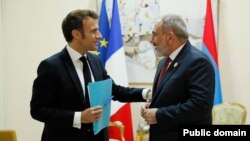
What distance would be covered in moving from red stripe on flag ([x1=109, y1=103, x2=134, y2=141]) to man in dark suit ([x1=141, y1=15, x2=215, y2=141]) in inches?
56.0

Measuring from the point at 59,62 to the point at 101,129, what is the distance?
1.62 feet

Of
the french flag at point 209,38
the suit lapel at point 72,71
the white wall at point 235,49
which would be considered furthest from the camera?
the white wall at point 235,49

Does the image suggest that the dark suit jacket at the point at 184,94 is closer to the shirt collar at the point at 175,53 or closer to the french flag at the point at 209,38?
the shirt collar at the point at 175,53

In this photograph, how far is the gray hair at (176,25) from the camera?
1975mm

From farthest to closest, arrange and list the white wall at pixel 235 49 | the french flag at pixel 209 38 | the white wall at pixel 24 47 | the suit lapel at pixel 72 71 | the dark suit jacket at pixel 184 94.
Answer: the white wall at pixel 24 47, the white wall at pixel 235 49, the french flag at pixel 209 38, the suit lapel at pixel 72 71, the dark suit jacket at pixel 184 94

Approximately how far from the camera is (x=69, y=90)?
1905 millimetres

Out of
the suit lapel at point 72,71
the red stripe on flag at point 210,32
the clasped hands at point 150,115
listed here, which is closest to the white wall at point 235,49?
the red stripe on flag at point 210,32

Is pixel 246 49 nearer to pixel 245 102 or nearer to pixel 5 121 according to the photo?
pixel 245 102

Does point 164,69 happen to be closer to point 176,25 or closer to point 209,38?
point 176,25

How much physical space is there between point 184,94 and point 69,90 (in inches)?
26.8

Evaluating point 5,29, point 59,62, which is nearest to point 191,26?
point 59,62

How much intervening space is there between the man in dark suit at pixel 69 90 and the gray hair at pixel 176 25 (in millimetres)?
466

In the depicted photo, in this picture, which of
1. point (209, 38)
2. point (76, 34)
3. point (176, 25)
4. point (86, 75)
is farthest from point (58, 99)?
point (209, 38)

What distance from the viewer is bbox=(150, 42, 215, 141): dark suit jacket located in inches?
71.6
